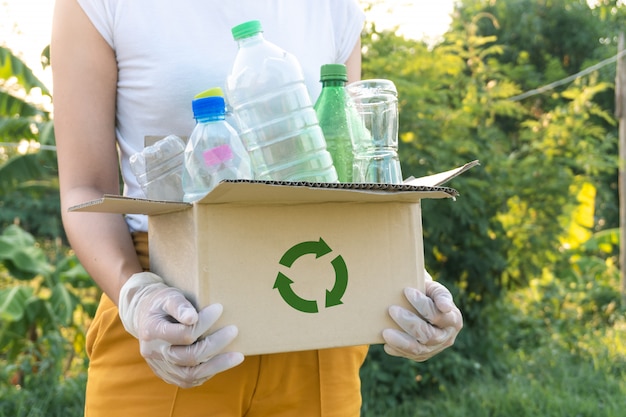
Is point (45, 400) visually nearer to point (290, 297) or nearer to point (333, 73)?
point (290, 297)

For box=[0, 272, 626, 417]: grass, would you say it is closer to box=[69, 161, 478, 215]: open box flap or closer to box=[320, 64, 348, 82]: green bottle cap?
box=[69, 161, 478, 215]: open box flap

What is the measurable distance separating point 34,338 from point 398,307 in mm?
4621

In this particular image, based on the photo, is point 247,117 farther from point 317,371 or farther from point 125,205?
point 317,371

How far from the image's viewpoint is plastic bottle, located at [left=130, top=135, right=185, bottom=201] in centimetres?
143

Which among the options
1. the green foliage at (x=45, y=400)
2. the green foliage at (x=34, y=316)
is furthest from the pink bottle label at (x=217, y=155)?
the green foliage at (x=34, y=316)

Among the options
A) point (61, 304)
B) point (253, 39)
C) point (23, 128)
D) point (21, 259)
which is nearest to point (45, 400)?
point (61, 304)

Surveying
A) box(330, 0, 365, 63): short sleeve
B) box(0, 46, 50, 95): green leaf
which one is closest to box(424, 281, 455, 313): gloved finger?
box(330, 0, 365, 63): short sleeve

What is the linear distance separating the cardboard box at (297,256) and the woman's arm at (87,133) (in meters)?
0.16

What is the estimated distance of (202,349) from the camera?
4.16 feet

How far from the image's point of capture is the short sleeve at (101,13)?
1506 millimetres

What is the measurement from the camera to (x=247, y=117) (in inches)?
53.3

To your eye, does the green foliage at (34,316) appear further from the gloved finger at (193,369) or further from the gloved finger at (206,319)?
the gloved finger at (206,319)

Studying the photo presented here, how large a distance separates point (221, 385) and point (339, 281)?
1.18 feet

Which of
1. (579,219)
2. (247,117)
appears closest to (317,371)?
(247,117)
